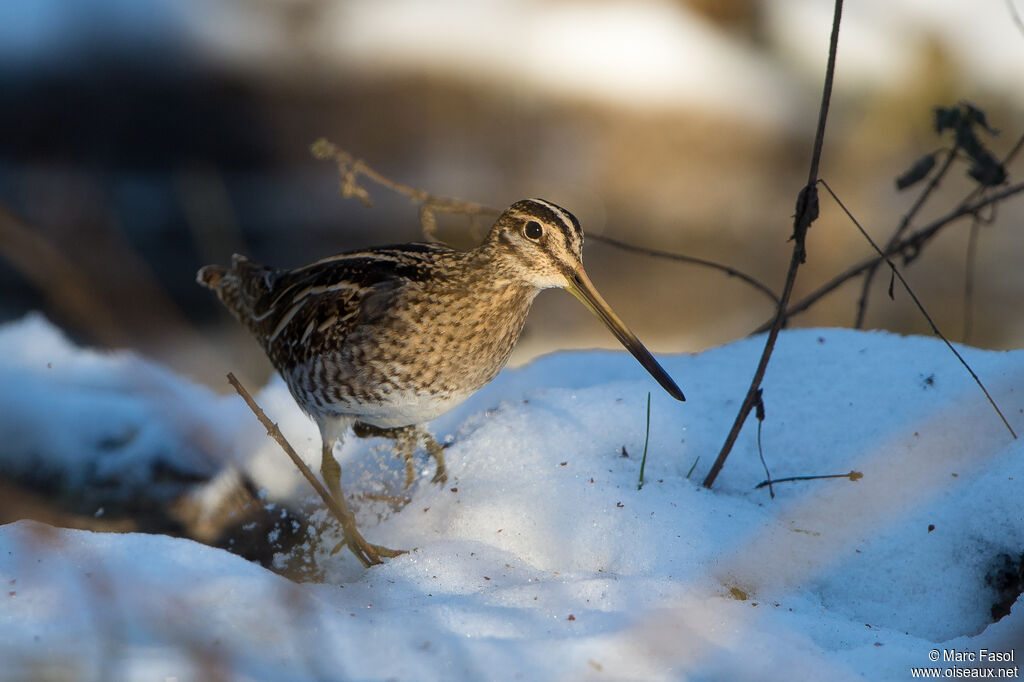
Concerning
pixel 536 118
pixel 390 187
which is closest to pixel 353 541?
pixel 390 187

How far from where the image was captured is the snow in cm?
188

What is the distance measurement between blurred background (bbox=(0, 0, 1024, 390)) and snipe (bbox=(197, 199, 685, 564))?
2650 mm

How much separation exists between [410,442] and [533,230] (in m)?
0.89

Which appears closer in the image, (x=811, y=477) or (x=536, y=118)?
(x=811, y=477)

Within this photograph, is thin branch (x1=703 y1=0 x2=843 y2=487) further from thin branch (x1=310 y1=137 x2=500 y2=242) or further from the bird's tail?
the bird's tail

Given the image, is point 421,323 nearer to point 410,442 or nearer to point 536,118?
point 410,442

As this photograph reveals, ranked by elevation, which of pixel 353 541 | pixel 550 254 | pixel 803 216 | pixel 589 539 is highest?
pixel 803 216

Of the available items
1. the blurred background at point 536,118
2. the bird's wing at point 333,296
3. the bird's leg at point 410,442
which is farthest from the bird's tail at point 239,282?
the blurred background at point 536,118

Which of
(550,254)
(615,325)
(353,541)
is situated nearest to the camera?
(353,541)

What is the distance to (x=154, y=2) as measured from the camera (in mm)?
7176

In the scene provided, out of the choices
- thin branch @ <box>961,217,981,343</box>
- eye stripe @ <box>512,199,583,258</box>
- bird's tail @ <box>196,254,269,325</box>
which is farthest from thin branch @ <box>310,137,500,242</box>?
thin branch @ <box>961,217,981,343</box>

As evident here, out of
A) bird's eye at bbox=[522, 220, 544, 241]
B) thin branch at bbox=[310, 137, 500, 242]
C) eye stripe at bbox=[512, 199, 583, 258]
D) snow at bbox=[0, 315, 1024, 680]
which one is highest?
eye stripe at bbox=[512, 199, 583, 258]

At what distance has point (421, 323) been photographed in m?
3.01

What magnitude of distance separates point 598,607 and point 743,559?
0.49 metres
